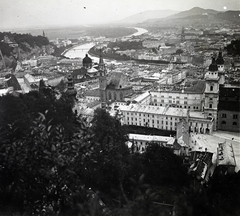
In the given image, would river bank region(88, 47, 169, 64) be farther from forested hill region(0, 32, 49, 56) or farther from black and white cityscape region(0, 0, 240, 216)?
black and white cityscape region(0, 0, 240, 216)

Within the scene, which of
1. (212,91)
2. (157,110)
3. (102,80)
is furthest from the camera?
(102,80)

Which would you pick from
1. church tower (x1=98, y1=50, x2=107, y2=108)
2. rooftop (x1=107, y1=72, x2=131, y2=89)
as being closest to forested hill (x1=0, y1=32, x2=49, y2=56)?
church tower (x1=98, y1=50, x2=107, y2=108)

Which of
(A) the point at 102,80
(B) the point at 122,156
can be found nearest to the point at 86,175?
(B) the point at 122,156

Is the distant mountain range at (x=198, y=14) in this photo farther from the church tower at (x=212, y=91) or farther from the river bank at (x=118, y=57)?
the river bank at (x=118, y=57)

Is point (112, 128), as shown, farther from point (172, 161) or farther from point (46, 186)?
point (46, 186)

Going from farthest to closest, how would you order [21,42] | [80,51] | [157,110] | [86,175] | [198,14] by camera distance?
[80,51]
[21,42]
[198,14]
[157,110]
[86,175]

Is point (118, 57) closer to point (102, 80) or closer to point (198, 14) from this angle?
point (102, 80)
